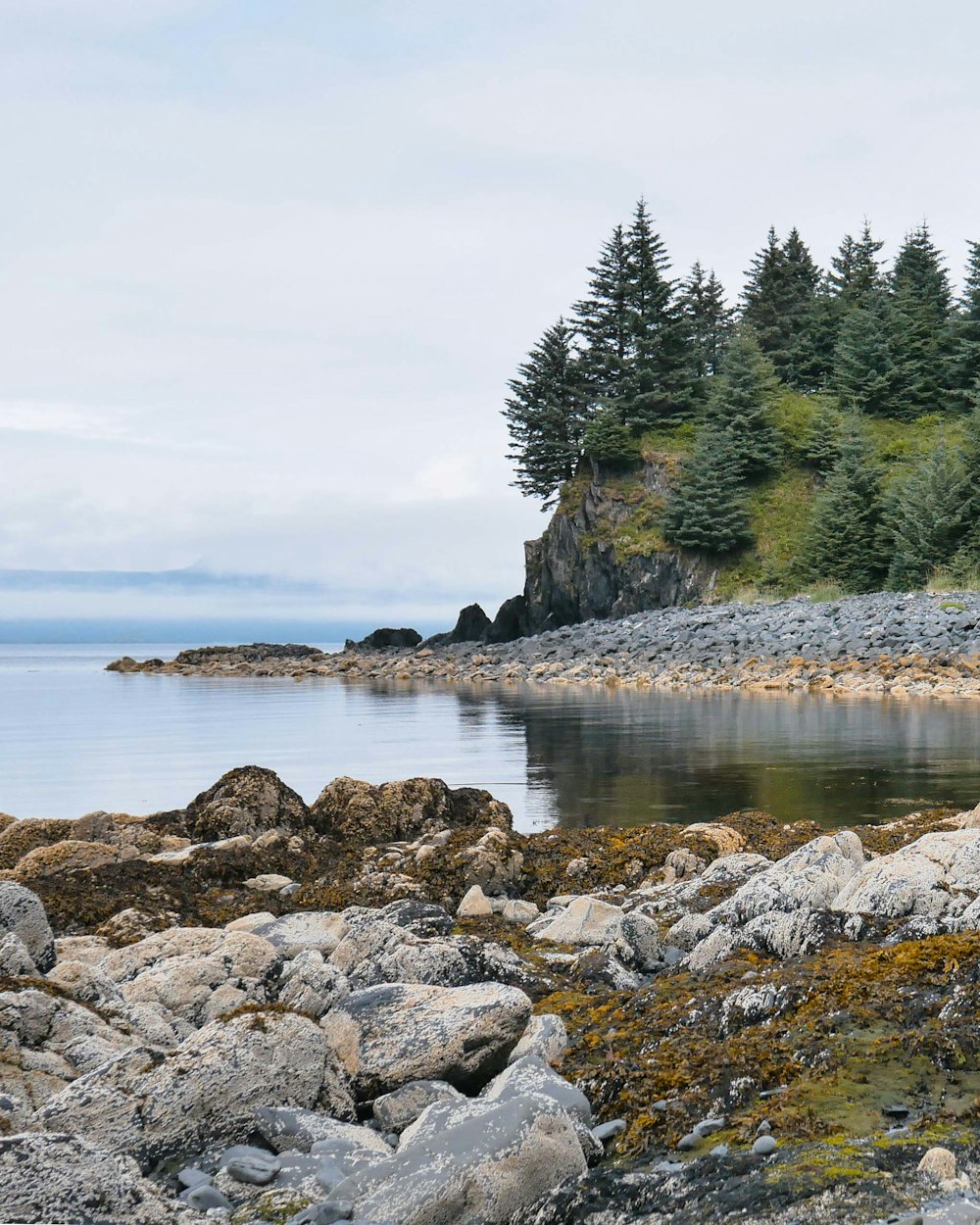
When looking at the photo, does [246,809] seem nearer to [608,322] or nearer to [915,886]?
[915,886]

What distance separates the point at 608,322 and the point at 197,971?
45.5 m

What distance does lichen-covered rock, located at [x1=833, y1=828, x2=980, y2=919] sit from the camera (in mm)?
5047

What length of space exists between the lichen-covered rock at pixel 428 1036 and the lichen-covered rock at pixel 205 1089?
0.13 meters

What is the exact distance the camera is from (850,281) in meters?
58.4

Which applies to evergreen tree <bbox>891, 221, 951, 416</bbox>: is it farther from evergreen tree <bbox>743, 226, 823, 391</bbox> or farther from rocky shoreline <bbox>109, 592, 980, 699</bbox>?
rocky shoreline <bbox>109, 592, 980, 699</bbox>

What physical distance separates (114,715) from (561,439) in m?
27.9

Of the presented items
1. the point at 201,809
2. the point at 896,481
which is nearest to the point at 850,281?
the point at 896,481

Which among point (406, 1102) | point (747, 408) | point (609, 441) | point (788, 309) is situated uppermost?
point (788, 309)

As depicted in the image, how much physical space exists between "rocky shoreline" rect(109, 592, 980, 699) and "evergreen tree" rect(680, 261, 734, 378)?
1409cm

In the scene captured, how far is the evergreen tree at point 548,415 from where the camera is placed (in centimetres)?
4888

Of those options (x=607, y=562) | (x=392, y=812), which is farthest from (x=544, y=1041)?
(x=607, y=562)

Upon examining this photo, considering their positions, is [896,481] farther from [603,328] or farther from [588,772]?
[588,772]

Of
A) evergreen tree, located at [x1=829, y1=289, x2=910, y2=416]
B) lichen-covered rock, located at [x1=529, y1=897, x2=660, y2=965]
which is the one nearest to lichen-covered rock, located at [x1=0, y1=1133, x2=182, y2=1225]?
lichen-covered rock, located at [x1=529, y1=897, x2=660, y2=965]

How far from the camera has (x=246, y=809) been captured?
32.2ft
